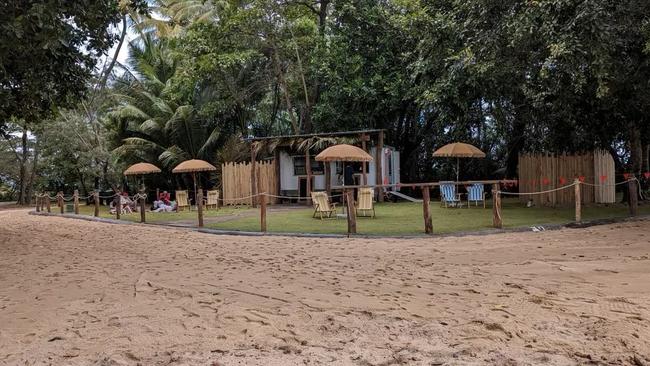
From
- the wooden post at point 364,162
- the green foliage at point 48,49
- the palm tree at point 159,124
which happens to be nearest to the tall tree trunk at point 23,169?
the palm tree at point 159,124

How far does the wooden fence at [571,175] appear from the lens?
49.8 feet

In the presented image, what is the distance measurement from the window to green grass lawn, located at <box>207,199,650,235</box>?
494cm

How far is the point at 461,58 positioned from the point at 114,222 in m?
11.2

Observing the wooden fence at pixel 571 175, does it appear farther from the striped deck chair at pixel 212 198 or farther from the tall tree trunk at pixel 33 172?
the tall tree trunk at pixel 33 172

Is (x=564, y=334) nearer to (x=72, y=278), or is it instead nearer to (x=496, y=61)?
(x=72, y=278)

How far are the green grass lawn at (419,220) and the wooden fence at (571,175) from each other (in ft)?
2.57

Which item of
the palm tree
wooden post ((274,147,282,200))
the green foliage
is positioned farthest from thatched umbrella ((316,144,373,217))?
the palm tree

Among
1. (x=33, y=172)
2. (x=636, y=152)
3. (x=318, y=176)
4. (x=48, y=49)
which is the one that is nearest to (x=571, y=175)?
(x=636, y=152)

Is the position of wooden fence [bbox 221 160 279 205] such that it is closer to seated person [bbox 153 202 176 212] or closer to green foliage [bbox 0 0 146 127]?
seated person [bbox 153 202 176 212]

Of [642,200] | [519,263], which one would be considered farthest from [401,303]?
[642,200]

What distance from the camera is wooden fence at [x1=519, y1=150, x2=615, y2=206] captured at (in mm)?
15188

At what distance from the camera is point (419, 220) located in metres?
12.5

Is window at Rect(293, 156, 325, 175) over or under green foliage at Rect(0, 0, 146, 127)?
under

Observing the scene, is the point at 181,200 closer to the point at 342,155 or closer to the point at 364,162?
the point at 364,162
